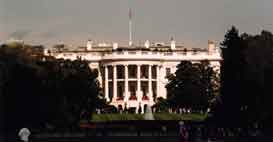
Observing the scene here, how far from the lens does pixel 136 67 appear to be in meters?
149

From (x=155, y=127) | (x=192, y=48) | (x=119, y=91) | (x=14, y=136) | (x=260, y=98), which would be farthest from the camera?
(x=192, y=48)

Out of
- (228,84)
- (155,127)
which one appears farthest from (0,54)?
(228,84)

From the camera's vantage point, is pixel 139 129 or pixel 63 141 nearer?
pixel 63 141

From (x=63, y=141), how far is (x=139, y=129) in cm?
883

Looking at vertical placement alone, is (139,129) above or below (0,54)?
below

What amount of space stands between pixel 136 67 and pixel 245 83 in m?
103

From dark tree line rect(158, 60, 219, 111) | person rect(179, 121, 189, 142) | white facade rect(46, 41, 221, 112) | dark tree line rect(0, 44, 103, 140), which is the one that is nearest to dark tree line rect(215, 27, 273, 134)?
dark tree line rect(0, 44, 103, 140)

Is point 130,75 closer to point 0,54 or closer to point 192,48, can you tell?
point 192,48

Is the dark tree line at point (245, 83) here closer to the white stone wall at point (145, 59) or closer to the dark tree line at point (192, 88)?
the dark tree line at point (192, 88)

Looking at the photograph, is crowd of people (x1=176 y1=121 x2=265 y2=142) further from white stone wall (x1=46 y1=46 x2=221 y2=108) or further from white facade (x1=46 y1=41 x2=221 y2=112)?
white facade (x1=46 y1=41 x2=221 y2=112)

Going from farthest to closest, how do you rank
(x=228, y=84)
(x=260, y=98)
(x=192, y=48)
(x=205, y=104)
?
1. (x=192, y=48)
2. (x=205, y=104)
3. (x=228, y=84)
4. (x=260, y=98)

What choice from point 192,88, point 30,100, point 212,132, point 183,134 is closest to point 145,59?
point 192,88

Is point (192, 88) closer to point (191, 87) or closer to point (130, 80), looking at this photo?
point (191, 87)

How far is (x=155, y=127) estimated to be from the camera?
170ft
